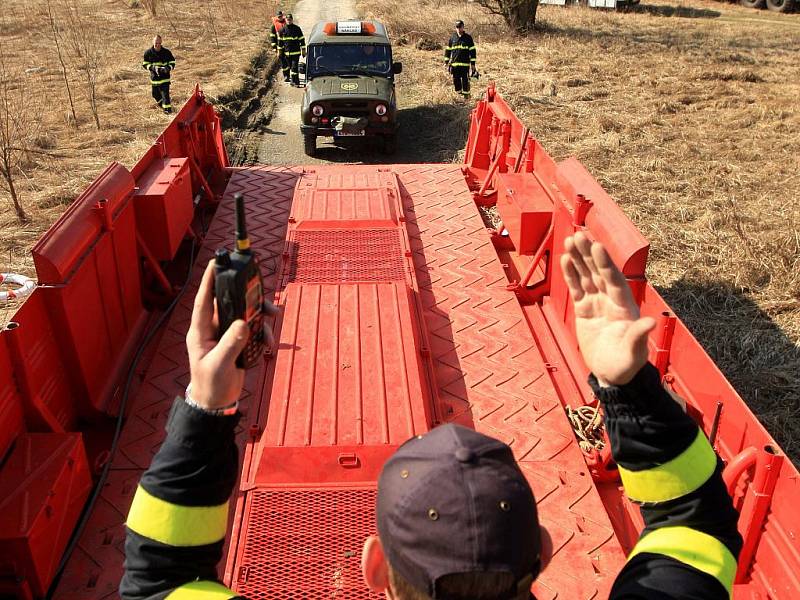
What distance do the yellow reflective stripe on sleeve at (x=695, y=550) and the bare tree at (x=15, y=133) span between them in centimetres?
833

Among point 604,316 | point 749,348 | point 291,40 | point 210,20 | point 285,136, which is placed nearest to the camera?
point 604,316

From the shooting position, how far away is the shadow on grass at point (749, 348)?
4840 mm

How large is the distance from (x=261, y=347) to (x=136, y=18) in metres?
26.5

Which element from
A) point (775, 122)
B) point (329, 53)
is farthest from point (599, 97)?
point (329, 53)

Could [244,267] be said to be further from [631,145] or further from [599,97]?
[599,97]

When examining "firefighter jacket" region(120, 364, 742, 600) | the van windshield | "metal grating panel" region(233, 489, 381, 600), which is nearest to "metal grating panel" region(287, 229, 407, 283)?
"metal grating panel" region(233, 489, 381, 600)

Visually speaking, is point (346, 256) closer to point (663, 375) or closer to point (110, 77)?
point (663, 375)

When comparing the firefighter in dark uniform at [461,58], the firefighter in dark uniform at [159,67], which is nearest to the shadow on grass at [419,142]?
the firefighter in dark uniform at [461,58]

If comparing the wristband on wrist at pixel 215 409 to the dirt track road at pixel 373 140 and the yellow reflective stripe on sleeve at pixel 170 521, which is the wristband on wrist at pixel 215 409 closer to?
the yellow reflective stripe on sleeve at pixel 170 521

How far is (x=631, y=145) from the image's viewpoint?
10.2 m

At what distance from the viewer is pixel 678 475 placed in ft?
4.66

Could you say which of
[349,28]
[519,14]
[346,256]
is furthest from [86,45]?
[346,256]

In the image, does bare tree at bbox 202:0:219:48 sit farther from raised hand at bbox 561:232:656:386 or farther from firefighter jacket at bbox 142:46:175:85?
raised hand at bbox 561:232:656:386

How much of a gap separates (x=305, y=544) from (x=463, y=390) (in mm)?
1505
